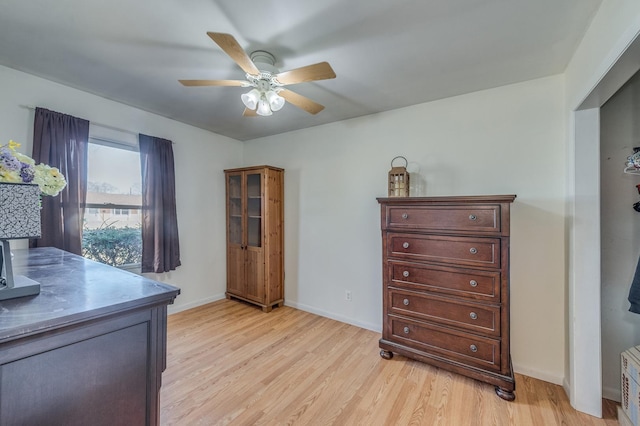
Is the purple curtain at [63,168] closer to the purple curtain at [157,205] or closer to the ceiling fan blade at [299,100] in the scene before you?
the purple curtain at [157,205]

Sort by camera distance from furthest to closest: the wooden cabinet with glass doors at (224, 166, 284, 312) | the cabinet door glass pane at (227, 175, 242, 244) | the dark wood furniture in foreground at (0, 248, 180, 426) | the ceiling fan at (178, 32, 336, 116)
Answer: the cabinet door glass pane at (227, 175, 242, 244), the wooden cabinet with glass doors at (224, 166, 284, 312), the ceiling fan at (178, 32, 336, 116), the dark wood furniture in foreground at (0, 248, 180, 426)

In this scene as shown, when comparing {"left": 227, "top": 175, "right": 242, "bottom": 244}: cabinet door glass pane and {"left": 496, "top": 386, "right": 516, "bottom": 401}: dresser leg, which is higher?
{"left": 227, "top": 175, "right": 242, "bottom": 244}: cabinet door glass pane

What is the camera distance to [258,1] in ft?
4.79

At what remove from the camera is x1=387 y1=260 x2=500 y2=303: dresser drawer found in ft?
6.42

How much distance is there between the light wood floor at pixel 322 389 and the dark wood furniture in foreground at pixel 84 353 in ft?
3.41

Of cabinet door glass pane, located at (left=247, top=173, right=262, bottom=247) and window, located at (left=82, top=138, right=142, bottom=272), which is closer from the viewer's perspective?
window, located at (left=82, top=138, right=142, bottom=272)

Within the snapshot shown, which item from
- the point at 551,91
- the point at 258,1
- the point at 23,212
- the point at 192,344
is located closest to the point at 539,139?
the point at 551,91

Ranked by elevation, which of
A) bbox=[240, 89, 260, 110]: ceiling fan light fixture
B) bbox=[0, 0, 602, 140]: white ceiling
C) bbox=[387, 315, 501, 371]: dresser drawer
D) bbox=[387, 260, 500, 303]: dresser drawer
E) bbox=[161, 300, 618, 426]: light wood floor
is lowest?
bbox=[161, 300, 618, 426]: light wood floor

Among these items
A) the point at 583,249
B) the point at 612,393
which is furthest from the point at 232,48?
the point at 612,393

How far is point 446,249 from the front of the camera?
212 centimetres

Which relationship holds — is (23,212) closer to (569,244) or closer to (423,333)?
(423,333)

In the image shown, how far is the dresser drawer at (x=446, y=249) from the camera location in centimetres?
195

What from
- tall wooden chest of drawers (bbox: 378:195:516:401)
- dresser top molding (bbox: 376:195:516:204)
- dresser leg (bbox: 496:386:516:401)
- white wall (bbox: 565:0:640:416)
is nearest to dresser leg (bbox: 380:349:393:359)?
tall wooden chest of drawers (bbox: 378:195:516:401)

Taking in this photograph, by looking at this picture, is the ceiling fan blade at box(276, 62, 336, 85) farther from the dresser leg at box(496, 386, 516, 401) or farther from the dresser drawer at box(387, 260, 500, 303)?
the dresser leg at box(496, 386, 516, 401)
